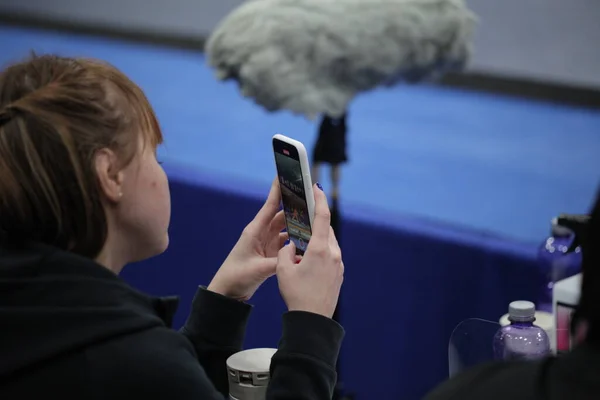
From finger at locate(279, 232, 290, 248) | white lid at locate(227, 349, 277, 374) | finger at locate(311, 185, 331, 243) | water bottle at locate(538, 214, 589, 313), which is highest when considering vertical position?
finger at locate(311, 185, 331, 243)

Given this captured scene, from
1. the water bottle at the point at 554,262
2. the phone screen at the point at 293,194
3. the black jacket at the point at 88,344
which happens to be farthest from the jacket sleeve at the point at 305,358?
the water bottle at the point at 554,262

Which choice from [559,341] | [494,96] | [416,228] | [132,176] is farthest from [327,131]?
[494,96]

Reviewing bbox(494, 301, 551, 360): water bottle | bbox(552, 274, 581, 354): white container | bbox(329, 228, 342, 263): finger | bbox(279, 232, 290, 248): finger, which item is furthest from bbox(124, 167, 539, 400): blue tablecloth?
bbox(329, 228, 342, 263): finger

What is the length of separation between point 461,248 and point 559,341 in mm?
560

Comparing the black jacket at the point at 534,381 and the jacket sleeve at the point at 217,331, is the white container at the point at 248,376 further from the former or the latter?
the black jacket at the point at 534,381

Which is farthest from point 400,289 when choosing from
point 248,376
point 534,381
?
point 534,381

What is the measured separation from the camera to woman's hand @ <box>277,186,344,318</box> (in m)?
0.97

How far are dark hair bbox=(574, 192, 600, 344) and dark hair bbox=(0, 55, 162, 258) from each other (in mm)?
483

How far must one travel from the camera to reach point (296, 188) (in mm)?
1054

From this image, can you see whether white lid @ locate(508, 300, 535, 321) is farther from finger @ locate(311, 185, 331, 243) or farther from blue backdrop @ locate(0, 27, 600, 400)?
blue backdrop @ locate(0, 27, 600, 400)

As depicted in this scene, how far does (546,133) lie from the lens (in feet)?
11.1

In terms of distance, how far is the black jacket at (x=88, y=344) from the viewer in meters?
0.83

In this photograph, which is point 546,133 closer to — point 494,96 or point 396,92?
point 494,96

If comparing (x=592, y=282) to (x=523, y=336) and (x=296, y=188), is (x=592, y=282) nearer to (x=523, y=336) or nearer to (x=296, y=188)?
(x=296, y=188)
